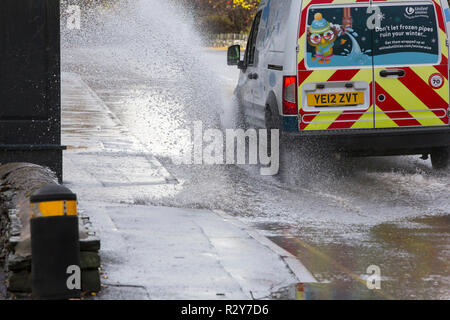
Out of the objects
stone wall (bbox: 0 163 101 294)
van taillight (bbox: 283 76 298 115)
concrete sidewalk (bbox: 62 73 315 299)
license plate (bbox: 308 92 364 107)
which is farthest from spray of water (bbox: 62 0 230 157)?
stone wall (bbox: 0 163 101 294)

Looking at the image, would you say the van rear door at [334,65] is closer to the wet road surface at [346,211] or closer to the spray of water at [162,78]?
the wet road surface at [346,211]

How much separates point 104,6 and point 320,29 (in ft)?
178

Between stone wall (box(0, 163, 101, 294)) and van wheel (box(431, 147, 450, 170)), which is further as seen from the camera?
van wheel (box(431, 147, 450, 170))

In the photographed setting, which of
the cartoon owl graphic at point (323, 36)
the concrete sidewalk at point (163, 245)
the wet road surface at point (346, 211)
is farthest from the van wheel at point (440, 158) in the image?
the concrete sidewalk at point (163, 245)

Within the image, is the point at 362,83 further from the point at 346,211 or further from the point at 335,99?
the point at 346,211

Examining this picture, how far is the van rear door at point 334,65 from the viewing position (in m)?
11.0

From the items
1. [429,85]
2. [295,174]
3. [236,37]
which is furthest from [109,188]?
[236,37]

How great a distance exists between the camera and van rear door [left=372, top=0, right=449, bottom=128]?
11.1 metres

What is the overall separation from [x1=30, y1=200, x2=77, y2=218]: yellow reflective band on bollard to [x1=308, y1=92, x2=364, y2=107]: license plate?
532cm

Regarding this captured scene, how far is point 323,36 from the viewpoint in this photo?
11.0m

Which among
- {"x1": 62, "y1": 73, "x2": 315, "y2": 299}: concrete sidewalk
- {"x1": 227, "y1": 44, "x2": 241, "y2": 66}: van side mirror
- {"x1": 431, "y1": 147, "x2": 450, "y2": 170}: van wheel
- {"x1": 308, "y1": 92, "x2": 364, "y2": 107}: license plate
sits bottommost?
{"x1": 62, "y1": 73, "x2": 315, "y2": 299}: concrete sidewalk

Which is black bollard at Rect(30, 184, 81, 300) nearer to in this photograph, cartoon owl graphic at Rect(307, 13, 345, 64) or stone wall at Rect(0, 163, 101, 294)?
stone wall at Rect(0, 163, 101, 294)

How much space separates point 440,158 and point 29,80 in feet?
16.8
